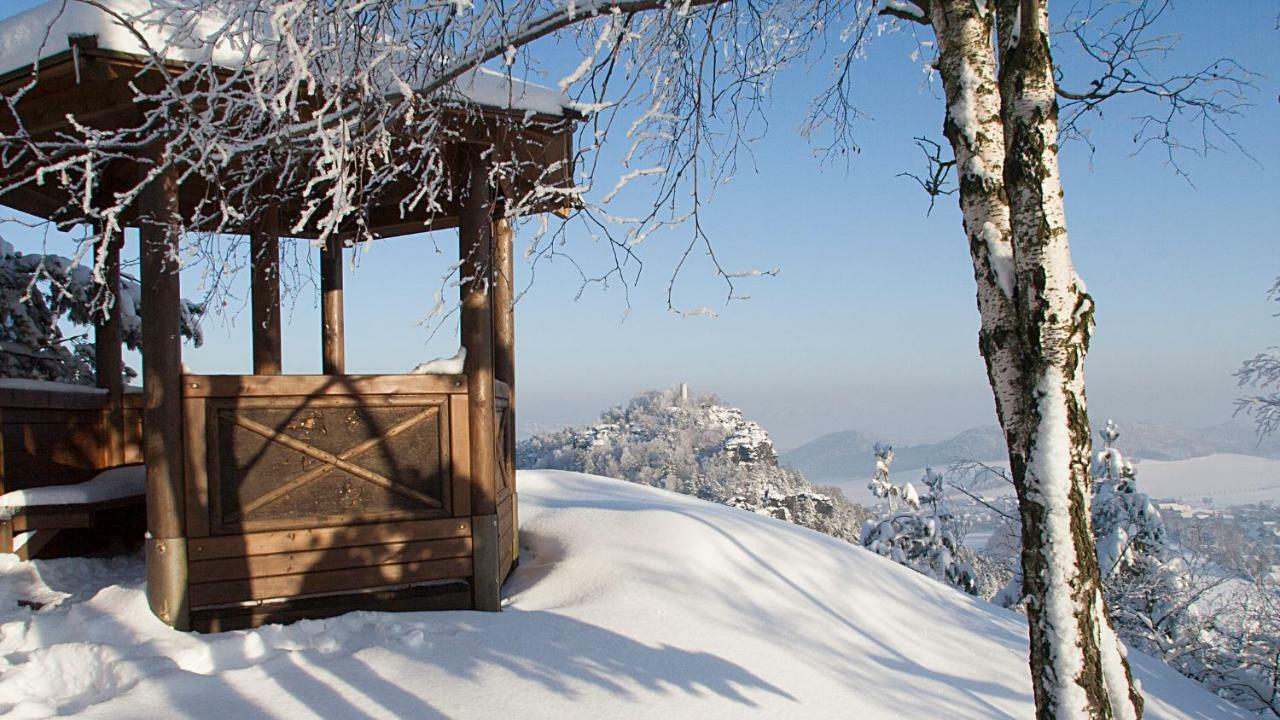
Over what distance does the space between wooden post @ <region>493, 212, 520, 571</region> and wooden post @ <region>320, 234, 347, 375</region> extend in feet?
7.67

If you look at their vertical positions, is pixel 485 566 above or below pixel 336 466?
below

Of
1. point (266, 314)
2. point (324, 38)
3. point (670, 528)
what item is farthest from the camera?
point (266, 314)

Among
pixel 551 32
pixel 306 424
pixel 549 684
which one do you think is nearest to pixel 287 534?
pixel 306 424

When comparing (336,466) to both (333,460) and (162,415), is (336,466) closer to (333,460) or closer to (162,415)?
(333,460)

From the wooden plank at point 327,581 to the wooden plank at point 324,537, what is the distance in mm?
169

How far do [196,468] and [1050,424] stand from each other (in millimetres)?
4644

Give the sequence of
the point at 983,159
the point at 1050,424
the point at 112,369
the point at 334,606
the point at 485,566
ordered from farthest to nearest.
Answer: the point at 112,369, the point at 485,566, the point at 334,606, the point at 983,159, the point at 1050,424

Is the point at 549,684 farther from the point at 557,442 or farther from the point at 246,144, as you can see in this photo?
the point at 557,442

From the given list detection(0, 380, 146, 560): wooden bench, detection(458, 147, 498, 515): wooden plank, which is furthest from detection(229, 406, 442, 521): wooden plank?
detection(0, 380, 146, 560): wooden bench

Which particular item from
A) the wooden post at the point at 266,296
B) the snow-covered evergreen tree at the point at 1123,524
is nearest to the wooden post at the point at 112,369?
the wooden post at the point at 266,296

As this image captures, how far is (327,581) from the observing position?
16.0 feet

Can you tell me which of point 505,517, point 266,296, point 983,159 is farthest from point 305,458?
point 983,159

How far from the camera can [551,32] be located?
3.09 m

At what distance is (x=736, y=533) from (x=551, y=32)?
4630 mm
